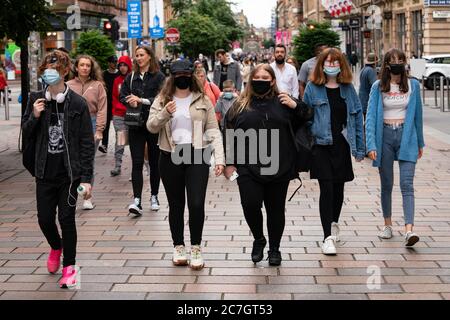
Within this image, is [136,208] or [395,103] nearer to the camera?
[395,103]

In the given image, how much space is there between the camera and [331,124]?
23.2 ft

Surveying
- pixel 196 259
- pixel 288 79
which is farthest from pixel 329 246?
pixel 288 79

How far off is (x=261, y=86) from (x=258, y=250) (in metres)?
1.35

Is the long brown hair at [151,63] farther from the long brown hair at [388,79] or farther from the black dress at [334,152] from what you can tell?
the long brown hair at [388,79]

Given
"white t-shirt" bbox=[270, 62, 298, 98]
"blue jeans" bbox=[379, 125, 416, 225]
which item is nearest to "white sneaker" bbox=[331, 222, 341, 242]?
"blue jeans" bbox=[379, 125, 416, 225]

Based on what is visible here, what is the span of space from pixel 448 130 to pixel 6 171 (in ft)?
31.0

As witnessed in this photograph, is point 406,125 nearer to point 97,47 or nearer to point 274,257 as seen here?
point 274,257

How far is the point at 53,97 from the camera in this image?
6.19 meters

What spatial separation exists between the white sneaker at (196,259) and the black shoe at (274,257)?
1.84 feet

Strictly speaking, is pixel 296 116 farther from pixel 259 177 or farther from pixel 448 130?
pixel 448 130

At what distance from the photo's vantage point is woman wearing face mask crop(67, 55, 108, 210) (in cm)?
941

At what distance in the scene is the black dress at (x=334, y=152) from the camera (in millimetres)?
7074
